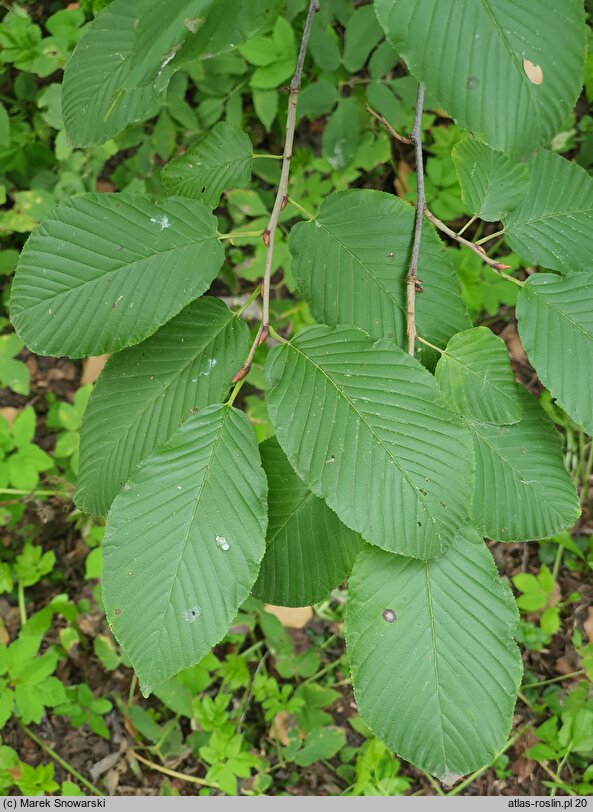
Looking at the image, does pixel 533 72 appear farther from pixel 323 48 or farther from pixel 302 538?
pixel 323 48

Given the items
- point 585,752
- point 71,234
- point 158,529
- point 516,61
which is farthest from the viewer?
point 585,752

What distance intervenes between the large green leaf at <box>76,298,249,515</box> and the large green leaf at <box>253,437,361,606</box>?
14 cm

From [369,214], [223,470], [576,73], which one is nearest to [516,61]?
[576,73]

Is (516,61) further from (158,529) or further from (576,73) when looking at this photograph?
(158,529)

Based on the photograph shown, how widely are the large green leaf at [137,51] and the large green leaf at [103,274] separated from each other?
0.45ft

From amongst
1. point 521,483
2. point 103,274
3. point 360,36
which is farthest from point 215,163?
point 360,36

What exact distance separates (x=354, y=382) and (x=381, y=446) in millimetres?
93

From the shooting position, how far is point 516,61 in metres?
0.65

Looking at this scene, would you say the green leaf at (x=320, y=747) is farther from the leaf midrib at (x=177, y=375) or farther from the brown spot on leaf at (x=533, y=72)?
the brown spot on leaf at (x=533, y=72)

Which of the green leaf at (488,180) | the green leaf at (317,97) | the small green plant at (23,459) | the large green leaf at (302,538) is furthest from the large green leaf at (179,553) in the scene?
the green leaf at (317,97)

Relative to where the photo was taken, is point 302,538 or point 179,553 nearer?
point 179,553

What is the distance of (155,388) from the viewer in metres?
0.99

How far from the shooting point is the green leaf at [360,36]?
1.68 meters

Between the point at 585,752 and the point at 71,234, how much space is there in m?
2.02
